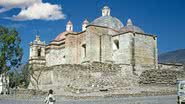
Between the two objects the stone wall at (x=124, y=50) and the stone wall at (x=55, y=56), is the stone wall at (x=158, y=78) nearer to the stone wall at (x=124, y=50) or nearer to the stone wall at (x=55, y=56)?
the stone wall at (x=124, y=50)

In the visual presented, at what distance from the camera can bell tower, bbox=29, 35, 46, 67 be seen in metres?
47.4

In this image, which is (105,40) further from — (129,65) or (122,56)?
(129,65)

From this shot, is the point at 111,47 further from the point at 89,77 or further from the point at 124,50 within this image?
the point at 89,77

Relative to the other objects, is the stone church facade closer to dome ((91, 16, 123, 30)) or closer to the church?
the church

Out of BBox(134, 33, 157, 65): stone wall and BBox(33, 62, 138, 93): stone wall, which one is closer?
BBox(33, 62, 138, 93): stone wall

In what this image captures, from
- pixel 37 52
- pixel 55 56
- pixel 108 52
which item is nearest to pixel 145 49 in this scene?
pixel 108 52

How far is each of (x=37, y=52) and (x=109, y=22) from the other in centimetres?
1326

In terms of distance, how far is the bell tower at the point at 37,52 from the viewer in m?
47.4

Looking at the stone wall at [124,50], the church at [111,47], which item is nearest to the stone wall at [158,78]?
the church at [111,47]

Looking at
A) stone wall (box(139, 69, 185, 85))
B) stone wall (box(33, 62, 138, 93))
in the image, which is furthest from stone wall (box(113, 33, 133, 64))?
stone wall (box(139, 69, 185, 85))

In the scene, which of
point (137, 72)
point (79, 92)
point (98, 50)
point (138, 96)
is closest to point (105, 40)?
point (98, 50)

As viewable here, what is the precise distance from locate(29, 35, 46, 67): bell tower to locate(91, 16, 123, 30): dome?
972 cm

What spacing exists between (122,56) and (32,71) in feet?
34.9

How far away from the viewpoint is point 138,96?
21.1 m
